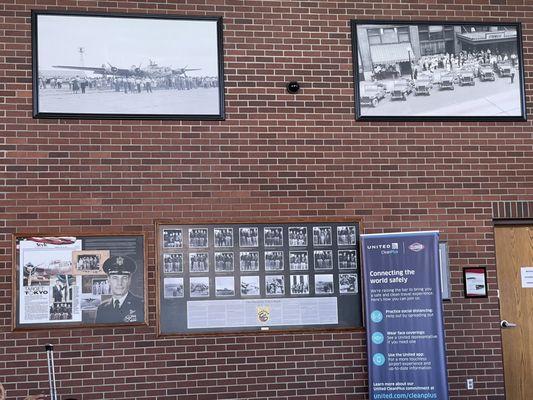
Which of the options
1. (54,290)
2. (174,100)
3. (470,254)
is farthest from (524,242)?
(54,290)

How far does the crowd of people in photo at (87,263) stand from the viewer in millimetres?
8172

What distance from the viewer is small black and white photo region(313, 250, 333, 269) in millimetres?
8617

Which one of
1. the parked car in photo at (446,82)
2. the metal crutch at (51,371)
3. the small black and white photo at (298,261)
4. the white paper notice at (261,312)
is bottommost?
the metal crutch at (51,371)

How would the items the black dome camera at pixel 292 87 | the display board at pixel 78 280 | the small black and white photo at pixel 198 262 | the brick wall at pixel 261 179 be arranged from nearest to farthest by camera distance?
the display board at pixel 78 280, the brick wall at pixel 261 179, the small black and white photo at pixel 198 262, the black dome camera at pixel 292 87

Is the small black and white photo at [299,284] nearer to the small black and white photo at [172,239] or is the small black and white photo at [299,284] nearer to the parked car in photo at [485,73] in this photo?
the small black and white photo at [172,239]

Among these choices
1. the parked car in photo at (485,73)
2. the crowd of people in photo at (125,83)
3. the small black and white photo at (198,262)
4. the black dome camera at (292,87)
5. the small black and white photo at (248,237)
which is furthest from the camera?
the parked car in photo at (485,73)

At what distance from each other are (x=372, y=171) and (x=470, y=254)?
1345mm

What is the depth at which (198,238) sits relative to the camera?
27.7 feet

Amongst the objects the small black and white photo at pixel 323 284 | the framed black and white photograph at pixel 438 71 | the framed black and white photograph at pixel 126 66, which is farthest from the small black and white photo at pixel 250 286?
the framed black and white photograph at pixel 438 71

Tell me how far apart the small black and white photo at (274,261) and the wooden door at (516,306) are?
2.33 meters

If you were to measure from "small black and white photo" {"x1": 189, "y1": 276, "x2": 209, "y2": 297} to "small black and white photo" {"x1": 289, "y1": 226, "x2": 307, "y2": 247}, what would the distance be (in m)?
0.95

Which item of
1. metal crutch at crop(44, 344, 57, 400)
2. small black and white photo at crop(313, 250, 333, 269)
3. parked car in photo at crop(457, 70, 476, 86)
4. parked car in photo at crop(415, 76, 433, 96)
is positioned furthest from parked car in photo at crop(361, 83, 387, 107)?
metal crutch at crop(44, 344, 57, 400)

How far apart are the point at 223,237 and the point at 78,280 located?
1464 mm

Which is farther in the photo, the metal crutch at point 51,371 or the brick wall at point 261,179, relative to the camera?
the brick wall at point 261,179
